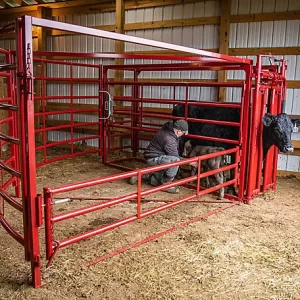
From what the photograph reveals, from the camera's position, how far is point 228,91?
22.7 ft

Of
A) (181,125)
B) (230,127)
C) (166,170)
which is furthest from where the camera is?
(166,170)

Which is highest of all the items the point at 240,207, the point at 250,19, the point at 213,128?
the point at 250,19

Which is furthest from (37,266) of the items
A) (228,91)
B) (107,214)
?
(228,91)

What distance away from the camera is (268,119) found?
4723 millimetres

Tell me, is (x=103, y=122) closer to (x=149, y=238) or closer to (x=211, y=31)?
(x=211, y=31)

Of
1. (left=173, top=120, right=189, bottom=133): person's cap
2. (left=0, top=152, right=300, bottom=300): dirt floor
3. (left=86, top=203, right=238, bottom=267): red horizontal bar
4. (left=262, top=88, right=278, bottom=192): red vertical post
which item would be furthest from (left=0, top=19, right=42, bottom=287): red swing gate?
(left=262, top=88, right=278, bottom=192): red vertical post

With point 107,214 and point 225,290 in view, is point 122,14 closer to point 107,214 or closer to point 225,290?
point 107,214

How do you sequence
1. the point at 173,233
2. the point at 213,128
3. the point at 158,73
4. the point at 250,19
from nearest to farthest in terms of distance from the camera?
1. the point at 173,233
2. the point at 213,128
3. the point at 250,19
4. the point at 158,73

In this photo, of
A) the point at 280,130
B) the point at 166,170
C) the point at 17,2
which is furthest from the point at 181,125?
the point at 17,2

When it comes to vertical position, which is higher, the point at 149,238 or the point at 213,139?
the point at 213,139

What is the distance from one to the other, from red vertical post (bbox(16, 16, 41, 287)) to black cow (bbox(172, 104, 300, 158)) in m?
3.24

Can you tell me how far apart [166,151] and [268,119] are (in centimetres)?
151

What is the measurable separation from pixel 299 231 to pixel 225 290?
1.65 metres

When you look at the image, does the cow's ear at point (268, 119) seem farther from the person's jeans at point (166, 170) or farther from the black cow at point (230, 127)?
the person's jeans at point (166, 170)
